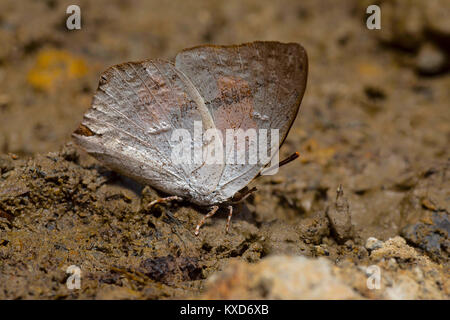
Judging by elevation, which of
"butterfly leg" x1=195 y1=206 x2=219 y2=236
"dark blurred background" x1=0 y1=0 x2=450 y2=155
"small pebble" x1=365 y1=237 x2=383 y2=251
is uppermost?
"dark blurred background" x1=0 y1=0 x2=450 y2=155

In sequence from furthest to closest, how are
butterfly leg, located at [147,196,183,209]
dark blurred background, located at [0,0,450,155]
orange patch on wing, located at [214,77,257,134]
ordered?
1. dark blurred background, located at [0,0,450,155]
2. butterfly leg, located at [147,196,183,209]
3. orange patch on wing, located at [214,77,257,134]

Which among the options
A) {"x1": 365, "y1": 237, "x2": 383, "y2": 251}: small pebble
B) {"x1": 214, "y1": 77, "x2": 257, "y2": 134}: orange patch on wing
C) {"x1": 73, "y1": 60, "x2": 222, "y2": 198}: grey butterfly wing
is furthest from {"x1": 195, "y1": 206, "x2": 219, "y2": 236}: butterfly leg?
{"x1": 365, "y1": 237, "x2": 383, "y2": 251}: small pebble

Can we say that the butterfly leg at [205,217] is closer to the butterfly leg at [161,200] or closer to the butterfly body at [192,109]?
the butterfly body at [192,109]

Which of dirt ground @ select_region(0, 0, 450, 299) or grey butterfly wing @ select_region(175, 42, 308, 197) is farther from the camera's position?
grey butterfly wing @ select_region(175, 42, 308, 197)

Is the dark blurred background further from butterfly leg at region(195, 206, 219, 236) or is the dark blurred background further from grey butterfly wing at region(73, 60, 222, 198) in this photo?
butterfly leg at region(195, 206, 219, 236)

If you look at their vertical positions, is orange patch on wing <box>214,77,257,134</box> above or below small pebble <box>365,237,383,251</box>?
above

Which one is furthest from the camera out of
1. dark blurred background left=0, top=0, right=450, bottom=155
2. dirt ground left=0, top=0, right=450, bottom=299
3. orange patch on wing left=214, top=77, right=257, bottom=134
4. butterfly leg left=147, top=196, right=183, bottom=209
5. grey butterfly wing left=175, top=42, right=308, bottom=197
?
dark blurred background left=0, top=0, right=450, bottom=155

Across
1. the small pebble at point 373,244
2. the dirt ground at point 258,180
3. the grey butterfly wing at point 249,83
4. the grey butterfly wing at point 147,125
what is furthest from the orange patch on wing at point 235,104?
the small pebble at point 373,244
